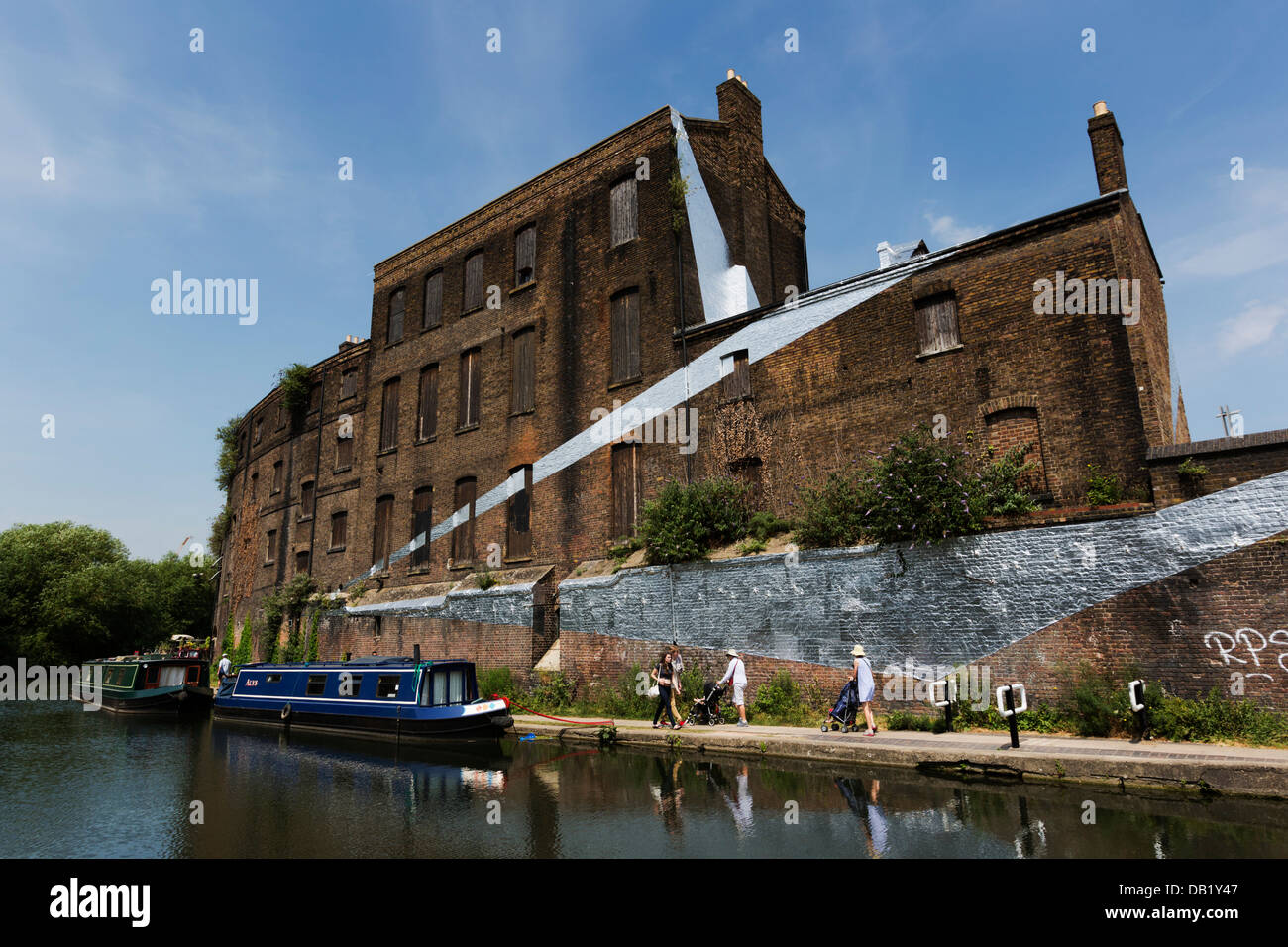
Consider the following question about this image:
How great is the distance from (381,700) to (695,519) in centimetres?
751

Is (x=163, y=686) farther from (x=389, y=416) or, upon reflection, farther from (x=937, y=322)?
(x=937, y=322)

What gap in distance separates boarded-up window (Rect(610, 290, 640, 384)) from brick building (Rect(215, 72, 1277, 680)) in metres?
0.08

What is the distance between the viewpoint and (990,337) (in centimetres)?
1296

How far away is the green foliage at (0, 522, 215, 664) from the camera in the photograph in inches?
1435

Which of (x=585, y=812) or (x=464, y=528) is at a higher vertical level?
(x=464, y=528)

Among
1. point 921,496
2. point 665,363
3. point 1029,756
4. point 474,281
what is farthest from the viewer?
point 474,281

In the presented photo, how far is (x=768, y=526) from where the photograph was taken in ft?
48.0

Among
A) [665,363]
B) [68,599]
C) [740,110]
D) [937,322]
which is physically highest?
[740,110]

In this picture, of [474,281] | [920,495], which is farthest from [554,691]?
[474,281]

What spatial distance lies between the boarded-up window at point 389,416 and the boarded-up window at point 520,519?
657 centimetres

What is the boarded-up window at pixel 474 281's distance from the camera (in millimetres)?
22875

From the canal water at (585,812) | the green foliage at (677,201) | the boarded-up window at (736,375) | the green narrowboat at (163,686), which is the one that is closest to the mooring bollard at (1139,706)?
the canal water at (585,812)
